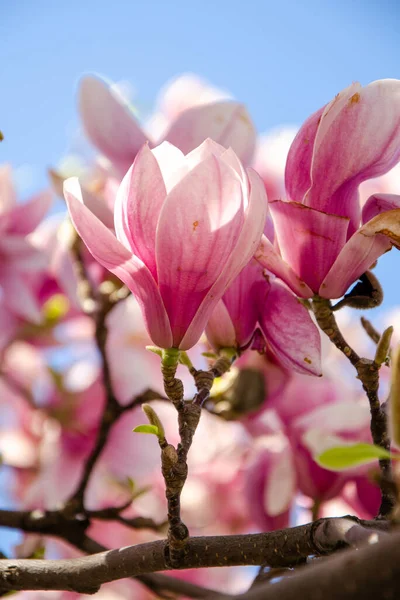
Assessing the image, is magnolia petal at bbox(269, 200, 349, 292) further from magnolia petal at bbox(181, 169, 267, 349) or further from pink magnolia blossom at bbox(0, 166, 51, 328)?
pink magnolia blossom at bbox(0, 166, 51, 328)

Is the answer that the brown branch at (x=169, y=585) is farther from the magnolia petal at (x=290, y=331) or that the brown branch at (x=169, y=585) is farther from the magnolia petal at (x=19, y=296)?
the magnolia petal at (x=19, y=296)

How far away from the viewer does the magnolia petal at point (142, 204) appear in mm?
497

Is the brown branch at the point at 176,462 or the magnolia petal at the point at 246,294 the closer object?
the brown branch at the point at 176,462

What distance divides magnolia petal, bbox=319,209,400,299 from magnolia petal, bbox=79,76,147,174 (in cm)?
34

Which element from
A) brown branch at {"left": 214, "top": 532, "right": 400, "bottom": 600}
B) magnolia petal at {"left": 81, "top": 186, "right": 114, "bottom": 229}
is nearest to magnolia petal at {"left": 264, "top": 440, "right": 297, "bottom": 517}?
magnolia petal at {"left": 81, "top": 186, "right": 114, "bottom": 229}

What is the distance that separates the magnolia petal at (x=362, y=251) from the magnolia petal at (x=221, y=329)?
86 millimetres

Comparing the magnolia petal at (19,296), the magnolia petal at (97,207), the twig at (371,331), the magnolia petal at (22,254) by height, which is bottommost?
the magnolia petal at (19,296)

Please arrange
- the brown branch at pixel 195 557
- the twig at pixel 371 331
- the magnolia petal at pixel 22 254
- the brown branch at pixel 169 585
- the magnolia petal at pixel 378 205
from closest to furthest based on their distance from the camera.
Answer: the brown branch at pixel 195 557, the magnolia petal at pixel 378 205, the twig at pixel 371 331, the brown branch at pixel 169 585, the magnolia petal at pixel 22 254

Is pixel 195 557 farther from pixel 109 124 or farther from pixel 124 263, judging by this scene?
pixel 109 124

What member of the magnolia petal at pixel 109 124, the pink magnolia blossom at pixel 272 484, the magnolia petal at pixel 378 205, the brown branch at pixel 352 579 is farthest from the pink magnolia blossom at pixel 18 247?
the brown branch at pixel 352 579

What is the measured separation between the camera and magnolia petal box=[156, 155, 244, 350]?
1.57 ft

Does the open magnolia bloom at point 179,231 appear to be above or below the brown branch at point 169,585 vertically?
above

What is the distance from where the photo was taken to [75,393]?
1211 millimetres

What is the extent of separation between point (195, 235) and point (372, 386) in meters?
0.18
